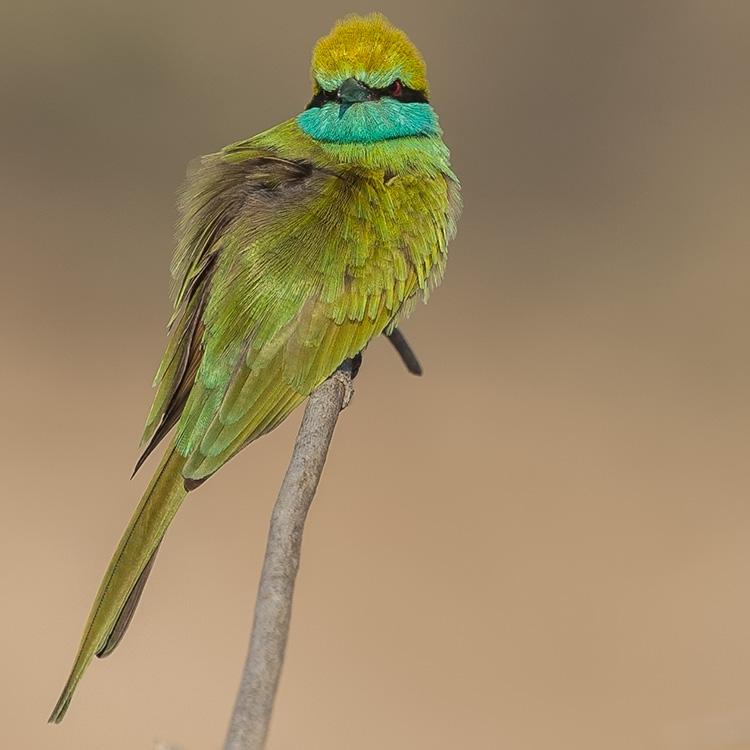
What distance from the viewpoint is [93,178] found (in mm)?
5992

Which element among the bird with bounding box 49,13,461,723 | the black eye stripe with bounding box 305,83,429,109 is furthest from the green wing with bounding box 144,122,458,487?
the black eye stripe with bounding box 305,83,429,109

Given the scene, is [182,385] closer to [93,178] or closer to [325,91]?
[325,91]

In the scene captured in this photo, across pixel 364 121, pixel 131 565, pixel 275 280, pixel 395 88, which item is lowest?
pixel 131 565

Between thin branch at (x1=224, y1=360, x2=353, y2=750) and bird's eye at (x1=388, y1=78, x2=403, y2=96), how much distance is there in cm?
77

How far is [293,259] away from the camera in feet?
7.22

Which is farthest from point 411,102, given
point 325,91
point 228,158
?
point 228,158

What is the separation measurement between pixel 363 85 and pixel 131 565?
110 cm

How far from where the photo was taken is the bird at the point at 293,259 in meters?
2.02

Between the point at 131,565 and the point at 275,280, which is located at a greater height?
the point at 275,280

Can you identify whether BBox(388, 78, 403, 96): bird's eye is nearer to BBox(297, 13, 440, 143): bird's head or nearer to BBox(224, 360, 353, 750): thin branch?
BBox(297, 13, 440, 143): bird's head

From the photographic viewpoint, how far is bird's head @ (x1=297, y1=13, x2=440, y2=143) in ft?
7.76

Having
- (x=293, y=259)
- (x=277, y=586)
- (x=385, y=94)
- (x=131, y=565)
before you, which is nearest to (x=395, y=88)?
(x=385, y=94)

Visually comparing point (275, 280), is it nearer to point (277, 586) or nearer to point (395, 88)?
point (395, 88)

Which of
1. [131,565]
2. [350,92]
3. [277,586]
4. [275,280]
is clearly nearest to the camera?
[277,586]
